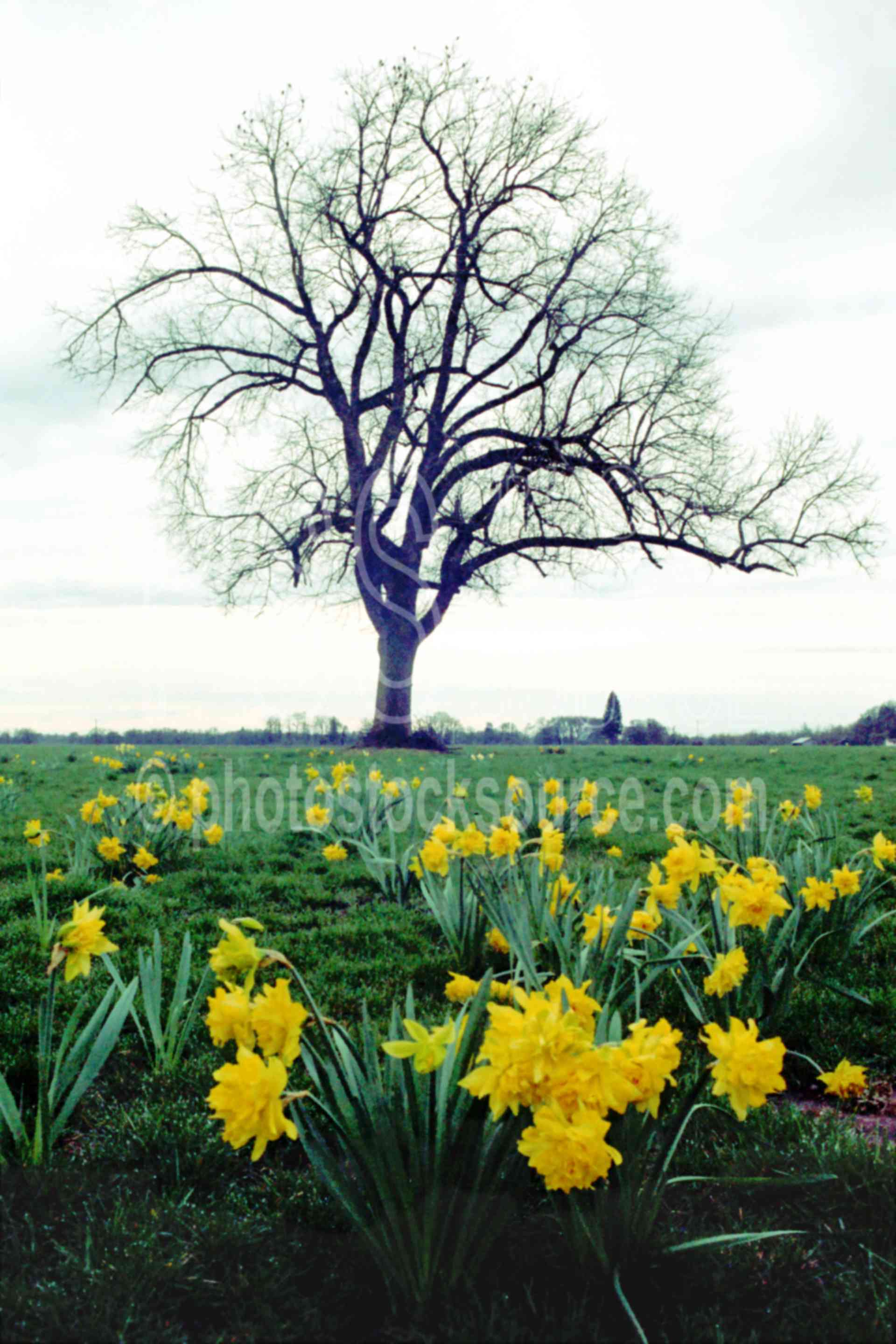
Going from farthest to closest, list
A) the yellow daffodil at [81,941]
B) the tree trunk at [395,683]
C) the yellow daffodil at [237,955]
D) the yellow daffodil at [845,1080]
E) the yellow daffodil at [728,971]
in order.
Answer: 1. the tree trunk at [395,683]
2. the yellow daffodil at [845,1080]
3. the yellow daffodil at [728,971]
4. the yellow daffodil at [81,941]
5. the yellow daffodil at [237,955]

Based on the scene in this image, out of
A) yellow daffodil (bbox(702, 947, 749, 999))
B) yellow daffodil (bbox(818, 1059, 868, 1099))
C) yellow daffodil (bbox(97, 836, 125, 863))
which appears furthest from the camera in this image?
yellow daffodil (bbox(97, 836, 125, 863))

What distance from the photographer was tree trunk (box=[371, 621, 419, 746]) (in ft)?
57.8

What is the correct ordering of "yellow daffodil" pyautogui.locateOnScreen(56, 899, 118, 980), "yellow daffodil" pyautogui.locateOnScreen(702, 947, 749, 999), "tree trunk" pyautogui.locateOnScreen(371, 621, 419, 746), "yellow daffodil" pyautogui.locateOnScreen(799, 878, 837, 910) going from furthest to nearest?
"tree trunk" pyautogui.locateOnScreen(371, 621, 419, 746)
"yellow daffodil" pyautogui.locateOnScreen(799, 878, 837, 910)
"yellow daffodil" pyautogui.locateOnScreen(702, 947, 749, 999)
"yellow daffodil" pyautogui.locateOnScreen(56, 899, 118, 980)

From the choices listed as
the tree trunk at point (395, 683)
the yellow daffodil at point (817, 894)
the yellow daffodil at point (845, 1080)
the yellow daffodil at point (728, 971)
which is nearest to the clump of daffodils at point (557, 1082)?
the yellow daffodil at point (728, 971)

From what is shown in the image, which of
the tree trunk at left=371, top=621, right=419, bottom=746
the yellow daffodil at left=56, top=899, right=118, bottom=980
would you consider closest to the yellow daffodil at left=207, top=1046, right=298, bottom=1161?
the yellow daffodil at left=56, top=899, right=118, bottom=980

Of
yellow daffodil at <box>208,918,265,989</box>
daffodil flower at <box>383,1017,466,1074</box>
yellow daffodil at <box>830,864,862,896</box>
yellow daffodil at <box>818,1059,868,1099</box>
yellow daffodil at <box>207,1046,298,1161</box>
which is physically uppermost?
yellow daffodil at <box>208,918,265,989</box>

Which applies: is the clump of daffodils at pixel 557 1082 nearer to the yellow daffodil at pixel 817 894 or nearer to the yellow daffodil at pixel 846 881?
the yellow daffodil at pixel 817 894

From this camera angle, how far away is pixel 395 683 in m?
17.8

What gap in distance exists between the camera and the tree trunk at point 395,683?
694 inches

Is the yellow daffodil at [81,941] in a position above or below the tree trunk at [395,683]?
below

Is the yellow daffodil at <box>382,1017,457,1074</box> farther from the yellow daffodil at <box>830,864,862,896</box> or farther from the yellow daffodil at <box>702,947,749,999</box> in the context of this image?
the yellow daffodil at <box>830,864,862,896</box>

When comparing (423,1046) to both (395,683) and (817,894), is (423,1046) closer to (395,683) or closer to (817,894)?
(817,894)

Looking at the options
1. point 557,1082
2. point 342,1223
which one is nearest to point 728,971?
point 557,1082

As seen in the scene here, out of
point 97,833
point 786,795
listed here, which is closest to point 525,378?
point 786,795
